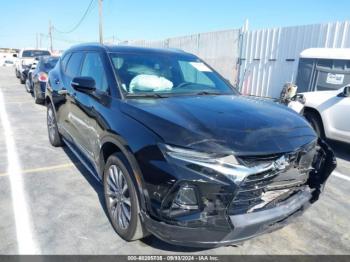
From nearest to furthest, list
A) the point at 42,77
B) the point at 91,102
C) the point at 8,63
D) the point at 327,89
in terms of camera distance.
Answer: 1. the point at 91,102
2. the point at 327,89
3. the point at 42,77
4. the point at 8,63

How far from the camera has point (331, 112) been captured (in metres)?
6.16

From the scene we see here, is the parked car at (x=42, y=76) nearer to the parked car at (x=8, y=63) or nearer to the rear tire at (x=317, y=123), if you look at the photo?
the rear tire at (x=317, y=123)

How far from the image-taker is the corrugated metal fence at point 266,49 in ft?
35.2

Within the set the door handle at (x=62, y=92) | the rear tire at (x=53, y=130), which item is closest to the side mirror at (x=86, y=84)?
the door handle at (x=62, y=92)

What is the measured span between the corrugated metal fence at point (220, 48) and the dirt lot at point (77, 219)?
32.0 ft

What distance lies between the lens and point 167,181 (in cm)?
228

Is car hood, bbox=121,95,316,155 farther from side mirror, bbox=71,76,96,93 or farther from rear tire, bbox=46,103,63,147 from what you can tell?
rear tire, bbox=46,103,63,147

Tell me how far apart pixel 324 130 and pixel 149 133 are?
4898mm

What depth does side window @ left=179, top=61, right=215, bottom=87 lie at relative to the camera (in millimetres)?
3994

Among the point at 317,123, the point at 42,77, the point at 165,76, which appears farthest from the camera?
the point at 42,77

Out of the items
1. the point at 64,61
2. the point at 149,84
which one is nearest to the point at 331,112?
the point at 149,84

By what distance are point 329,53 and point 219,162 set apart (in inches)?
289

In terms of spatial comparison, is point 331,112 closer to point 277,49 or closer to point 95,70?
point 95,70

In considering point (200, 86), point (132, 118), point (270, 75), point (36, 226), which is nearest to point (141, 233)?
point (132, 118)
